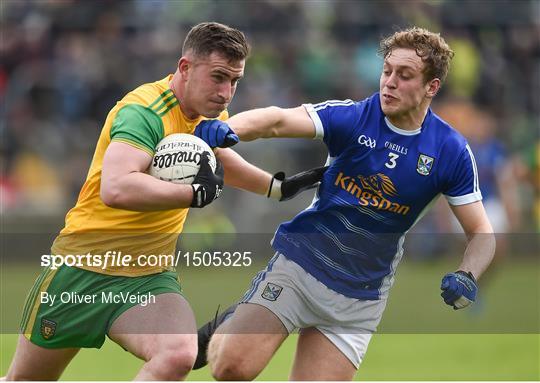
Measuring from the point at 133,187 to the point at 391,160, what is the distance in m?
1.66

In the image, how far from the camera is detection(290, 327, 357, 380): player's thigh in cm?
659

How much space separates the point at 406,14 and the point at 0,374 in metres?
11.1

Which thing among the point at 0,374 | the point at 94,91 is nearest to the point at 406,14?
the point at 94,91

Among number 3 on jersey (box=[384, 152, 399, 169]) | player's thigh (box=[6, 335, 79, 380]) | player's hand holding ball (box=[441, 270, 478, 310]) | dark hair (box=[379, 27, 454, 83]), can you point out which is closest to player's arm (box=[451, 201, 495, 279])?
player's hand holding ball (box=[441, 270, 478, 310])

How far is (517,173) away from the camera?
640 inches

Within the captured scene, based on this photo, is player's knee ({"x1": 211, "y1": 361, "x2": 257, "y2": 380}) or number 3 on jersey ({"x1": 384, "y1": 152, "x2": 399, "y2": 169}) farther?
number 3 on jersey ({"x1": 384, "y1": 152, "x2": 399, "y2": 169})

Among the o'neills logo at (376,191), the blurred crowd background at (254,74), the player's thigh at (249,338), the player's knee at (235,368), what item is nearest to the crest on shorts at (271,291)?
the player's thigh at (249,338)

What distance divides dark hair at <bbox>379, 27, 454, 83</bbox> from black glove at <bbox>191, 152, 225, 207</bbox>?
1.38m

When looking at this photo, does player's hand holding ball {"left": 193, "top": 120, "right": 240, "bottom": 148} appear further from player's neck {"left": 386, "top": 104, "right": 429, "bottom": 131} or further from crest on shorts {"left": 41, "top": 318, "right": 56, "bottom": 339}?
crest on shorts {"left": 41, "top": 318, "right": 56, "bottom": 339}

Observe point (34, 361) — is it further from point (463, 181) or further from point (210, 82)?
point (463, 181)

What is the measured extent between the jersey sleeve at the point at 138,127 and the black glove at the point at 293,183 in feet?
4.04

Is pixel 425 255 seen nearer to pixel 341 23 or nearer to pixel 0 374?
pixel 341 23

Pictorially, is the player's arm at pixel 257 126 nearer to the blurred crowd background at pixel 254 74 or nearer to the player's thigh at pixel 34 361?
the player's thigh at pixel 34 361

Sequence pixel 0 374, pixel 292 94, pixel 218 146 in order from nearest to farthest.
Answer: pixel 218 146
pixel 0 374
pixel 292 94
